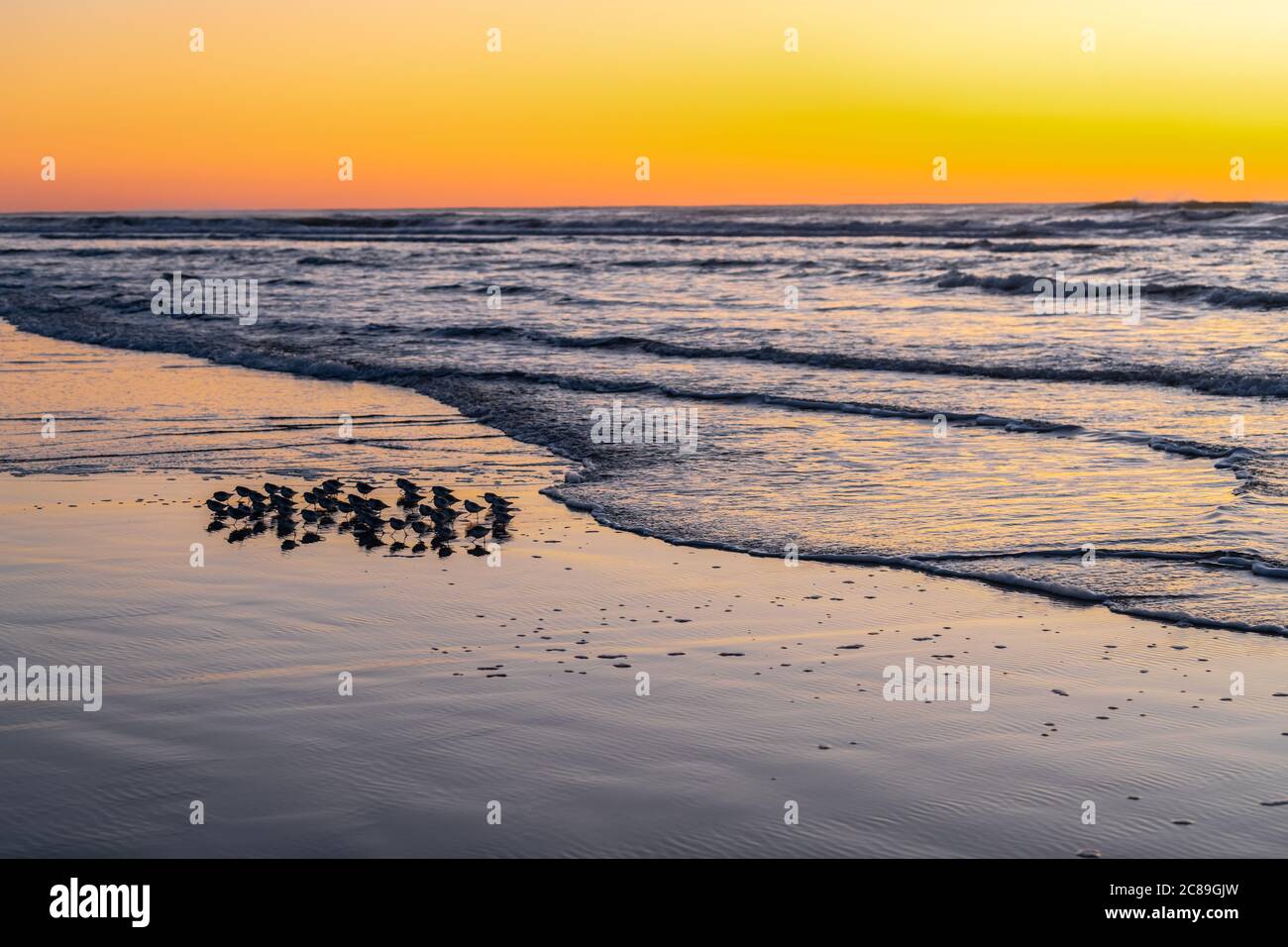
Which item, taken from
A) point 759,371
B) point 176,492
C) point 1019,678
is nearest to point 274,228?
point 759,371

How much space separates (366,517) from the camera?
8.25 m

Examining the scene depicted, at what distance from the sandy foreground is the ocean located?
877mm

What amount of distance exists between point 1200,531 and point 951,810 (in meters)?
4.48

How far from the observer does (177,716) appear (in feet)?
16.7

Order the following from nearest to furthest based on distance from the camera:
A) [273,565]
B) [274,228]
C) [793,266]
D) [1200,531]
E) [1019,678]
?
[1019,678] < [273,565] < [1200,531] < [793,266] < [274,228]

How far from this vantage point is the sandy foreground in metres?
4.15

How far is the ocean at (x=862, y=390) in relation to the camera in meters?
8.01
